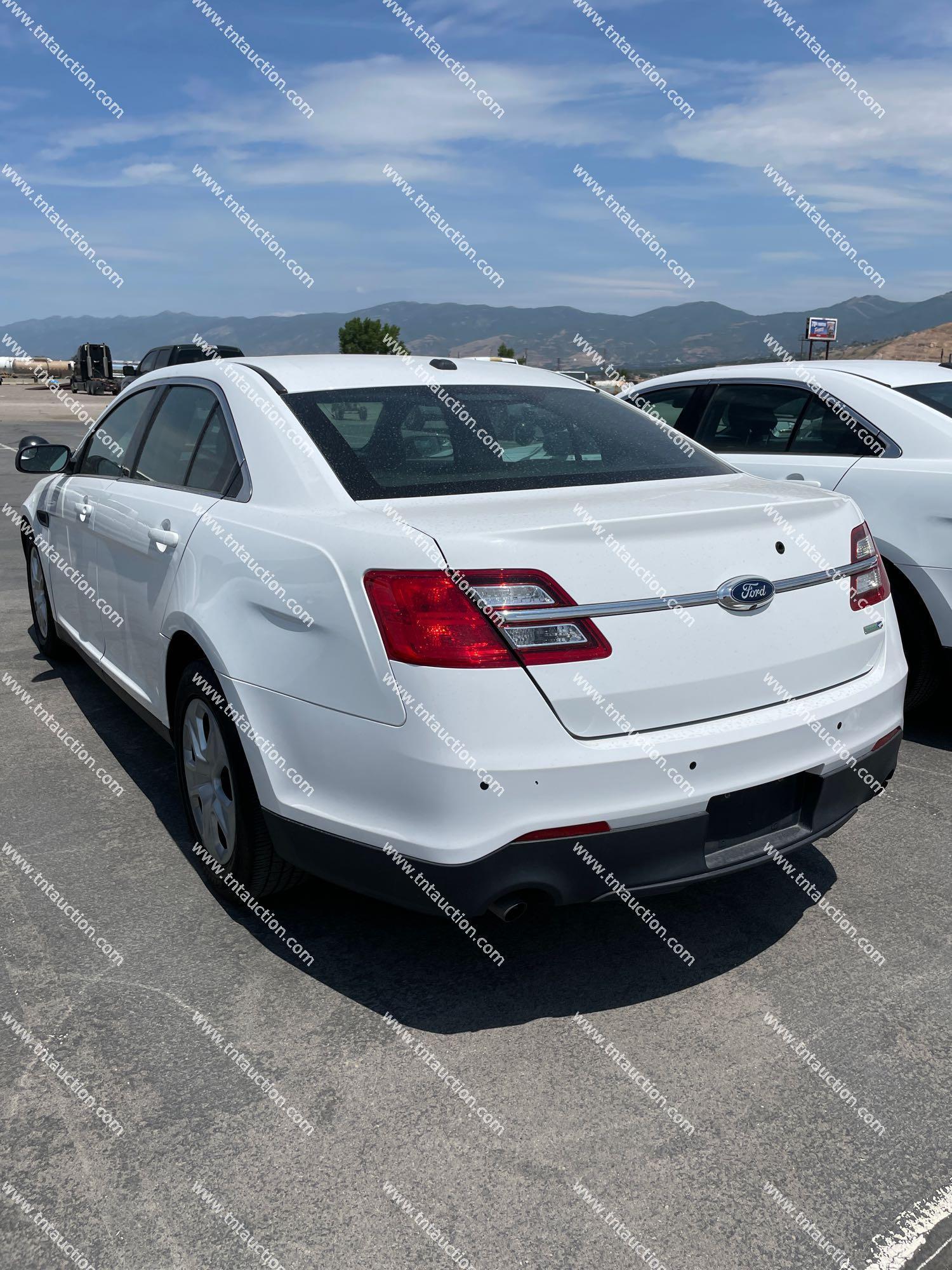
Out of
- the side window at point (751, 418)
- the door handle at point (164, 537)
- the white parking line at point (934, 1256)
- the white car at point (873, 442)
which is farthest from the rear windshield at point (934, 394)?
the white parking line at point (934, 1256)

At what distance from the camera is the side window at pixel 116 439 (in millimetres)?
4324

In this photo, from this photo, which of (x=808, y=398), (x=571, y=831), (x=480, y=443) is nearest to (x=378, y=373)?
Answer: (x=480, y=443)

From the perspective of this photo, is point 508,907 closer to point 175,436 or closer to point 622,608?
point 622,608

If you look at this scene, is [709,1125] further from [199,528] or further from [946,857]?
[199,528]

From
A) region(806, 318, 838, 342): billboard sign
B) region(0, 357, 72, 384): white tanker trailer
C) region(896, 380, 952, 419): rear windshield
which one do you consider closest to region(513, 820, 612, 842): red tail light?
region(896, 380, 952, 419): rear windshield

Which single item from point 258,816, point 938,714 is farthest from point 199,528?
point 938,714

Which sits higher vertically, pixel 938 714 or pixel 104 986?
pixel 104 986

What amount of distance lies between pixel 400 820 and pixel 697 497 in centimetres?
117

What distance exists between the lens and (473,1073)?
8.20 ft

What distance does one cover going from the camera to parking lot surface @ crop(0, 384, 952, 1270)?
2027mm

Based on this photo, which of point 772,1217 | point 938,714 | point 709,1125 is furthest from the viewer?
point 938,714

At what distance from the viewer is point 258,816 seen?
2984 millimetres

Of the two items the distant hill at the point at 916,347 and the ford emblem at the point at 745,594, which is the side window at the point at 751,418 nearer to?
the ford emblem at the point at 745,594

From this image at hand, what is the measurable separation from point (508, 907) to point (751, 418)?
3.88 metres
